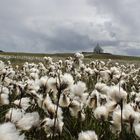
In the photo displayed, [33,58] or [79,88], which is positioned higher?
[79,88]

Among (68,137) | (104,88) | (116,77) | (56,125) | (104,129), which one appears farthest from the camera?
(116,77)

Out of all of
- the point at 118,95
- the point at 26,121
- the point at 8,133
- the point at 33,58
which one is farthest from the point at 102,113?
the point at 33,58

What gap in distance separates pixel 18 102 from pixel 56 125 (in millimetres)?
933

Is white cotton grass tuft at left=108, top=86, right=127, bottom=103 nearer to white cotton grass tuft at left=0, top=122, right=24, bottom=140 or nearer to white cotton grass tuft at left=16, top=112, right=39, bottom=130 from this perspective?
white cotton grass tuft at left=16, top=112, right=39, bottom=130

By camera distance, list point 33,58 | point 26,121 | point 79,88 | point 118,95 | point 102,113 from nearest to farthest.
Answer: point 26,121 < point 118,95 < point 102,113 < point 79,88 < point 33,58

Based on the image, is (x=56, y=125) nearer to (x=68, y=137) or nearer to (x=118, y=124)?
(x=118, y=124)

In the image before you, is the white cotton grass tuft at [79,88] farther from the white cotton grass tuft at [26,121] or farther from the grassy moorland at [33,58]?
the grassy moorland at [33,58]

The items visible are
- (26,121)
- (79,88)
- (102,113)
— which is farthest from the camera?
(79,88)

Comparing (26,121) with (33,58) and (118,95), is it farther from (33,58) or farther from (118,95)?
(33,58)

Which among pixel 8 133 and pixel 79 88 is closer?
pixel 8 133

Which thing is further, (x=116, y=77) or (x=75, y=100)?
(x=116, y=77)

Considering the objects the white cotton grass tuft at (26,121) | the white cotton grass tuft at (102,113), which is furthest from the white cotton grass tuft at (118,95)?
the white cotton grass tuft at (26,121)

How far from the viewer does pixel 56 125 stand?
401 centimetres

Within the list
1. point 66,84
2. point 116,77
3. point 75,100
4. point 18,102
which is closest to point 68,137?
point 75,100
